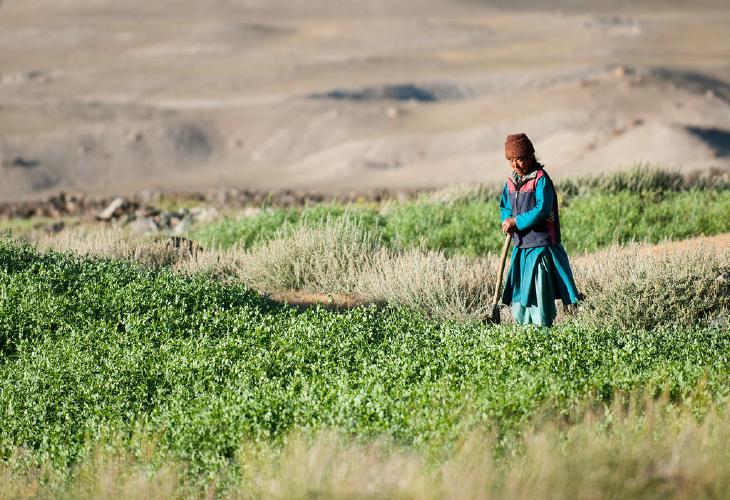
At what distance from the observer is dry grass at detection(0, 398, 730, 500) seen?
508 cm

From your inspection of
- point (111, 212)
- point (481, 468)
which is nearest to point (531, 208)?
point (481, 468)

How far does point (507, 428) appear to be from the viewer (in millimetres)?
6125

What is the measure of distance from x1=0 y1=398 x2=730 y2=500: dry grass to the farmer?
1870 millimetres

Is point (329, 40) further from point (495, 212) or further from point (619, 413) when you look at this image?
point (619, 413)

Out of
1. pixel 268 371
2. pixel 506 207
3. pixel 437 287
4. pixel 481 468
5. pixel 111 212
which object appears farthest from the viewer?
pixel 111 212

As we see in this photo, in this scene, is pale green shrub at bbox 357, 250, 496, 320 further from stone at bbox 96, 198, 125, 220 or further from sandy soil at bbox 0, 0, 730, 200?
stone at bbox 96, 198, 125, 220

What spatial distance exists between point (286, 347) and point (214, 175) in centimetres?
4488

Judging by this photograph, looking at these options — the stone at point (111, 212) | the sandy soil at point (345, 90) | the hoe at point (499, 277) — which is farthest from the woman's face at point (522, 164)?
the stone at point (111, 212)

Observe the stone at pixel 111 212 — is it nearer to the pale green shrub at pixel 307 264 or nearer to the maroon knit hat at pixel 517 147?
the pale green shrub at pixel 307 264

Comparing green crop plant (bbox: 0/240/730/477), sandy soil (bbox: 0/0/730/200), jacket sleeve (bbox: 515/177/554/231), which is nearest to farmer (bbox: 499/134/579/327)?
jacket sleeve (bbox: 515/177/554/231)

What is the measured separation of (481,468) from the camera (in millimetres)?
5250

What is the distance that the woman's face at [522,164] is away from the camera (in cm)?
803

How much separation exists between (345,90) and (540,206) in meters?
63.0

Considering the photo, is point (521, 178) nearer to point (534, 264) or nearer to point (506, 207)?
point (506, 207)
